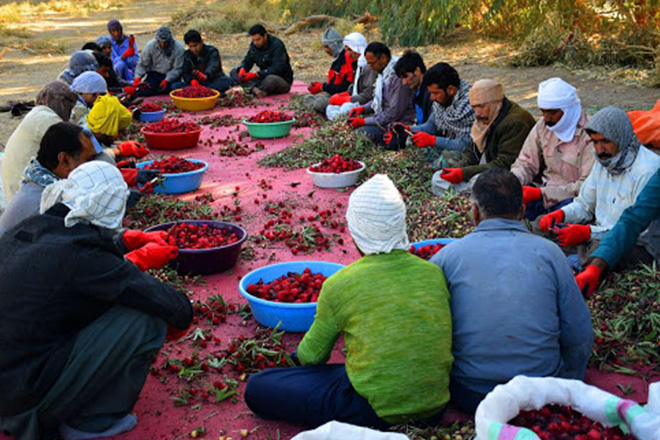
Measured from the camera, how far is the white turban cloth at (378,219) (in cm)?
252

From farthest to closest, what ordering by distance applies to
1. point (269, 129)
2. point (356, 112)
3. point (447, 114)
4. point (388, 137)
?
1. point (269, 129)
2. point (356, 112)
3. point (388, 137)
4. point (447, 114)

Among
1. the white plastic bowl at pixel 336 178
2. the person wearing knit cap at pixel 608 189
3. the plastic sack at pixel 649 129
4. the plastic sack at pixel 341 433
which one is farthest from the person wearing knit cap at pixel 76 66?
the plastic sack at pixel 341 433

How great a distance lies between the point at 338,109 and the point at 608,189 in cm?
458

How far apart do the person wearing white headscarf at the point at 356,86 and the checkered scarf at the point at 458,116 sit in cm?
190

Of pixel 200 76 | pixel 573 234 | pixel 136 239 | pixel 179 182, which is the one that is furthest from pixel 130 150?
pixel 200 76

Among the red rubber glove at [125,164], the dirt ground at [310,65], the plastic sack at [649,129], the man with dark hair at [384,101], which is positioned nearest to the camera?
the plastic sack at [649,129]

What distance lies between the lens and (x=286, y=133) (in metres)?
7.99

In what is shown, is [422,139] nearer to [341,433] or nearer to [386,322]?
[386,322]

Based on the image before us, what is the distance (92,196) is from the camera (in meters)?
2.71

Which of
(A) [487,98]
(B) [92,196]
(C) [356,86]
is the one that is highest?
(B) [92,196]

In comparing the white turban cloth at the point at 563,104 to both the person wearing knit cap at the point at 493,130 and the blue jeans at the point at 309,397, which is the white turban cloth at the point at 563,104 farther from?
the blue jeans at the point at 309,397

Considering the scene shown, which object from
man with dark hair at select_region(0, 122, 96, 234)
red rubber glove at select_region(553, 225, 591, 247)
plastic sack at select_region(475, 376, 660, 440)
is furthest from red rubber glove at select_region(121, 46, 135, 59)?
plastic sack at select_region(475, 376, 660, 440)

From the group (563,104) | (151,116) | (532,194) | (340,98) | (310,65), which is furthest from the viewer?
(310,65)

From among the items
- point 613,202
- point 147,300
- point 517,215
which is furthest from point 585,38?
point 147,300
